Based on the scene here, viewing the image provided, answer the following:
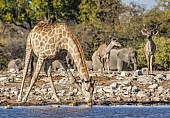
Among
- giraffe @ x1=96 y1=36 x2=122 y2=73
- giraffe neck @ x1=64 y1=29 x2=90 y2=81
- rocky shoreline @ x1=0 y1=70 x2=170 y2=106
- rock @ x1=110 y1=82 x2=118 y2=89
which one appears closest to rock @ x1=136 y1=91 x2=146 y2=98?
rocky shoreline @ x1=0 y1=70 x2=170 y2=106

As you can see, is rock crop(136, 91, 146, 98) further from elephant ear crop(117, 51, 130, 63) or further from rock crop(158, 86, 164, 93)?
elephant ear crop(117, 51, 130, 63)

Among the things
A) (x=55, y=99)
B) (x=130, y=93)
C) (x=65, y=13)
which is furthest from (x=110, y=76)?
(x=65, y=13)

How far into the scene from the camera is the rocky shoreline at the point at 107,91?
64.5 feet

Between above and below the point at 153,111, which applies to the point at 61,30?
above

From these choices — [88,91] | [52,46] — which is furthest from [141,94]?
[88,91]

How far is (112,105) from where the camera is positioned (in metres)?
18.8

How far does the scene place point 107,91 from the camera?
21969 mm

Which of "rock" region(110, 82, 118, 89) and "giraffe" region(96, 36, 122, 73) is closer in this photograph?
"rock" region(110, 82, 118, 89)

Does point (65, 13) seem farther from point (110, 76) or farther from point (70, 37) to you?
point (70, 37)

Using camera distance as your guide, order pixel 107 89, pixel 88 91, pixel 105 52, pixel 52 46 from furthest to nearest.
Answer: pixel 105 52 → pixel 107 89 → pixel 52 46 → pixel 88 91

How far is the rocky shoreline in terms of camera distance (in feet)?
64.5

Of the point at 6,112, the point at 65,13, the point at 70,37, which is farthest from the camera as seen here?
the point at 65,13

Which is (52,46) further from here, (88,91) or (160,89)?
(160,89)

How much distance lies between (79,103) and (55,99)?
3.39ft
